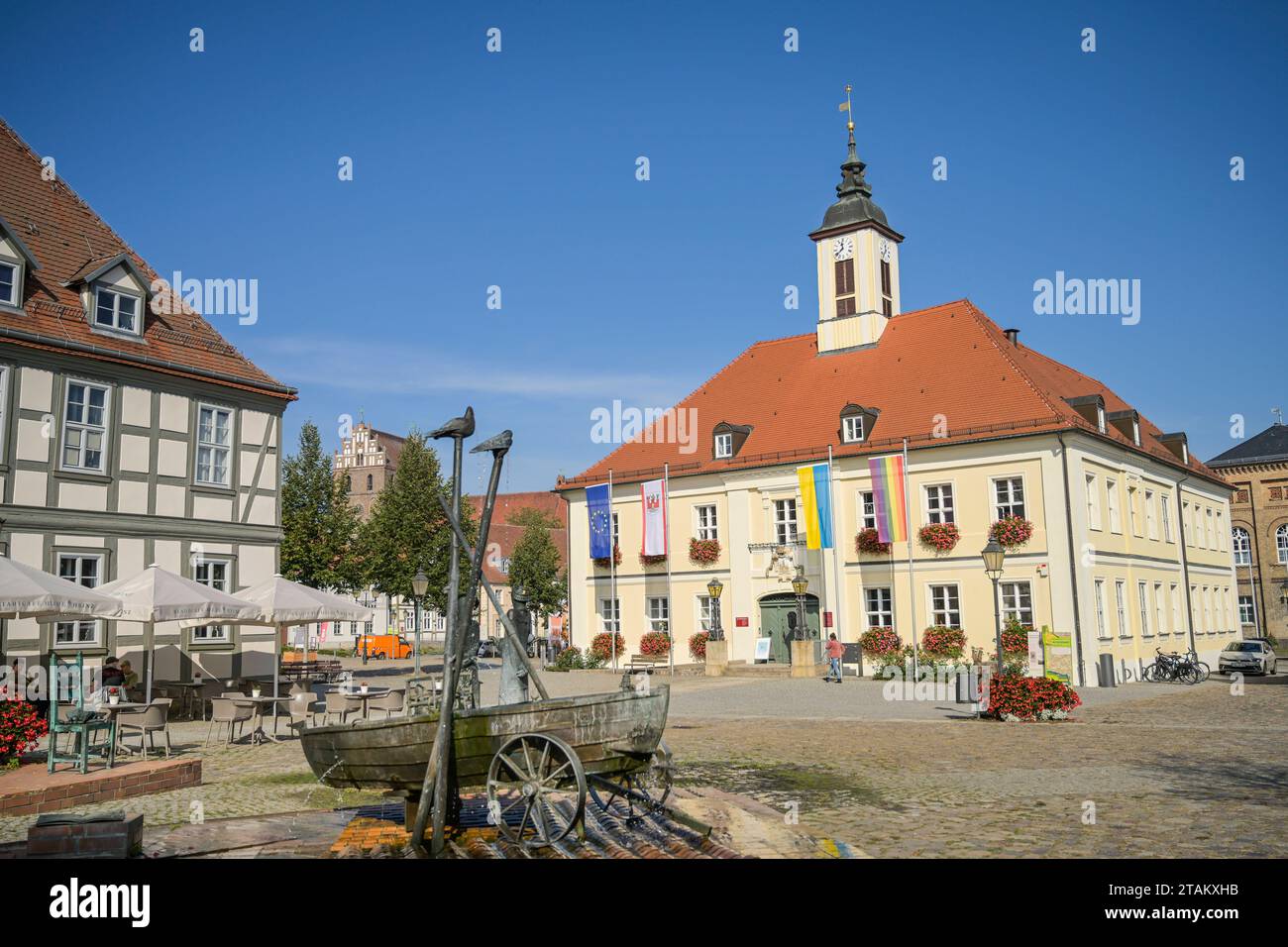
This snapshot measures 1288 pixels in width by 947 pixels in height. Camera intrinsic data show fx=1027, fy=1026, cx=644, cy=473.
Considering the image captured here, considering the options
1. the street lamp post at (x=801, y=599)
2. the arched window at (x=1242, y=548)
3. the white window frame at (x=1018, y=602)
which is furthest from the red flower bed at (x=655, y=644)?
the arched window at (x=1242, y=548)

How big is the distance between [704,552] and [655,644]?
3.88 metres

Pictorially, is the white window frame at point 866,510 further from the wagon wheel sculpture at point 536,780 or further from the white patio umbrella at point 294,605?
the wagon wheel sculpture at point 536,780

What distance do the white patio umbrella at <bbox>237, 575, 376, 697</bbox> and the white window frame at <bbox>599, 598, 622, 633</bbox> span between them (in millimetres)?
19576

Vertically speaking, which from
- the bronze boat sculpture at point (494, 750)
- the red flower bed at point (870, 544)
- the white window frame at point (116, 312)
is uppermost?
the white window frame at point (116, 312)

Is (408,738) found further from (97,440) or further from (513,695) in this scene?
(97,440)

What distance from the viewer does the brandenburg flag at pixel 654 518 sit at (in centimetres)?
3728

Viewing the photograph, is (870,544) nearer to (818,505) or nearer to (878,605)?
(878,605)

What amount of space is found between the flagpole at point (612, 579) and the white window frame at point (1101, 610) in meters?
16.4

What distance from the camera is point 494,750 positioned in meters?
7.50

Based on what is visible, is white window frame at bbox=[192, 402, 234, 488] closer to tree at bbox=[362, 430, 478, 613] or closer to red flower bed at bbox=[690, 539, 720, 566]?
red flower bed at bbox=[690, 539, 720, 566]

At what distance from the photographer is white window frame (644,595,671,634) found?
38.3 metres

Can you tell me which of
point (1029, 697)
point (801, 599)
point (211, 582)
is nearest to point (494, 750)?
point (1029, 697)
